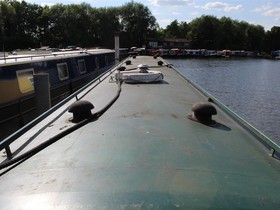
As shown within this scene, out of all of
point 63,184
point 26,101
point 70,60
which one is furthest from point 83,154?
point 70,60

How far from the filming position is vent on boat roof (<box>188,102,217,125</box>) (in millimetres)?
4316

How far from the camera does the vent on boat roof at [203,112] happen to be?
432 centimetres

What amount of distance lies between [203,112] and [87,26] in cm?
8831

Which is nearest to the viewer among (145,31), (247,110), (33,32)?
(247,110)

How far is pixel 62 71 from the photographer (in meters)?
12.8

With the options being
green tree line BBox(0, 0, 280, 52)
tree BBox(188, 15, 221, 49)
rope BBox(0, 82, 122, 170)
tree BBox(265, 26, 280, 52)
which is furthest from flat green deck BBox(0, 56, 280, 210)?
tree BBox(265, 26, 280, 52)

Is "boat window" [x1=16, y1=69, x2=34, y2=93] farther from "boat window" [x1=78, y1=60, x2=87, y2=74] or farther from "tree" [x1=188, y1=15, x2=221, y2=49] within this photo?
"tree" [x1=188, y1=15, x2=221, y2=49]

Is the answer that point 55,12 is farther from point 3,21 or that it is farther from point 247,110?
point 247,110

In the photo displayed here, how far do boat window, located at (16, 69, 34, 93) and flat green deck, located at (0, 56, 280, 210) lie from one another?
518 centimetres

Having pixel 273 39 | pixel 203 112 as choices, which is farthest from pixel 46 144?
pixel 273 39

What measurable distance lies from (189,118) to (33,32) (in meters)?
84.4

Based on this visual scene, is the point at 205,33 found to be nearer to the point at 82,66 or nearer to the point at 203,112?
the point at 82,66

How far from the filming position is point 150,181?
2693 mm

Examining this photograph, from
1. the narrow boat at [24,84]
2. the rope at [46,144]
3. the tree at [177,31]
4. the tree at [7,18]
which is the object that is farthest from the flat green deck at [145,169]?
the tree at [177,31]
